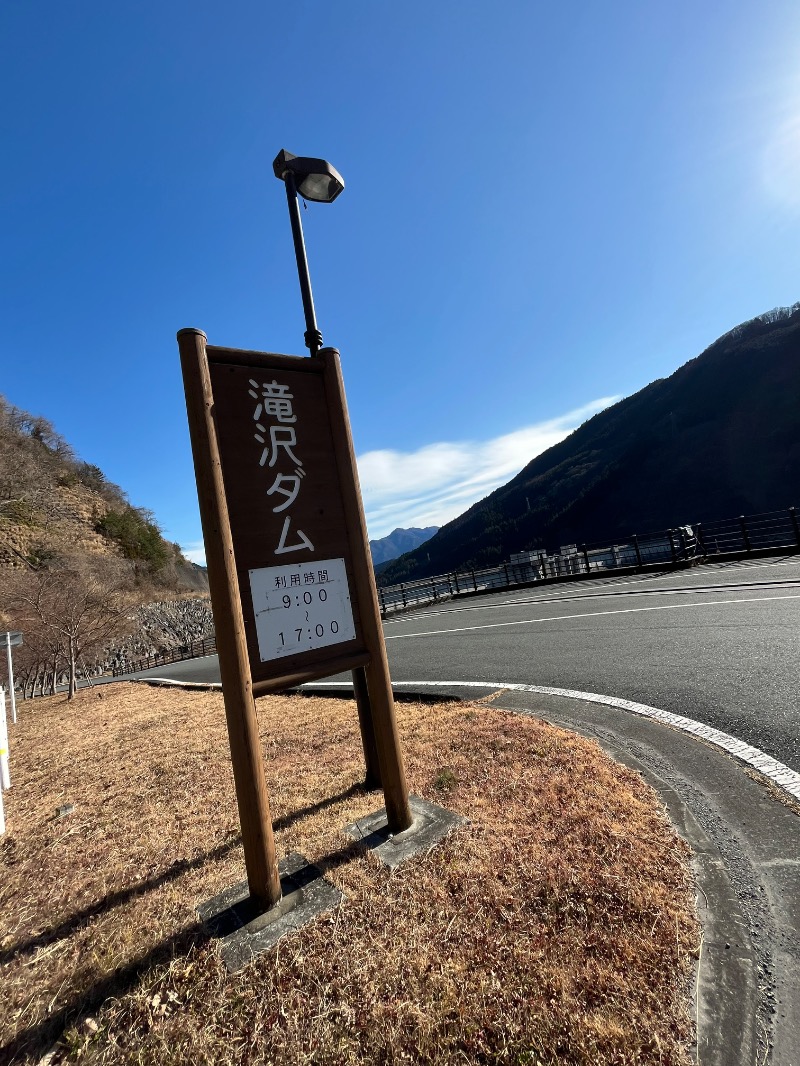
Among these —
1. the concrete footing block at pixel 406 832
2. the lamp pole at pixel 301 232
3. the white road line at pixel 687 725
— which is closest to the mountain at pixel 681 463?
the white road line at pixel 687 725

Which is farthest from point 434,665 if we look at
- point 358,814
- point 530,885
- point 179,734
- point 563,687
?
point 530,885

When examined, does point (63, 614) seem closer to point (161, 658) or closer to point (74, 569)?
point (74, 569)

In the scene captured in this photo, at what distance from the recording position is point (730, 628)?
646 centimetres

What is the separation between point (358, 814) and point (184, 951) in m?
1.19

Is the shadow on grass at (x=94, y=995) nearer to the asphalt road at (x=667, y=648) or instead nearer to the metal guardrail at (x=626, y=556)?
the asphalt road at (x=667, y=648)

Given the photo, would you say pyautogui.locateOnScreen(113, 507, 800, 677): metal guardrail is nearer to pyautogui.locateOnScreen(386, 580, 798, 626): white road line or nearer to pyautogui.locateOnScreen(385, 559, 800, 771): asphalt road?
pyautogui.locateOnScreen(385, 559, 800, 771): asphalt road

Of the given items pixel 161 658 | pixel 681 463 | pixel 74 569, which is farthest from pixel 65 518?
pixel 681 463

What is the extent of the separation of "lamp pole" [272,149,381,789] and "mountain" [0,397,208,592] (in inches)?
1171

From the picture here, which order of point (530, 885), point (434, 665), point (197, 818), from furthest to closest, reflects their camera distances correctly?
1. point (434, 665)
2. point (197, 818)
3. point (530, 885)

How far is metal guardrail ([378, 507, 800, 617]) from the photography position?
45.4ft

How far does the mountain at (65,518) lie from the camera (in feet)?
113

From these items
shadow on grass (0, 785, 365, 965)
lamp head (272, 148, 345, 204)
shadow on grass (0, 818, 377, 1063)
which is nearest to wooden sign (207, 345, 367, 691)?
shadow on grass (0, 818, 377, 1063)

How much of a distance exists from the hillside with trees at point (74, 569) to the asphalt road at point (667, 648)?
34.8ft

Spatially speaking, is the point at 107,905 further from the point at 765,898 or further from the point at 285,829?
the point at 765,898
